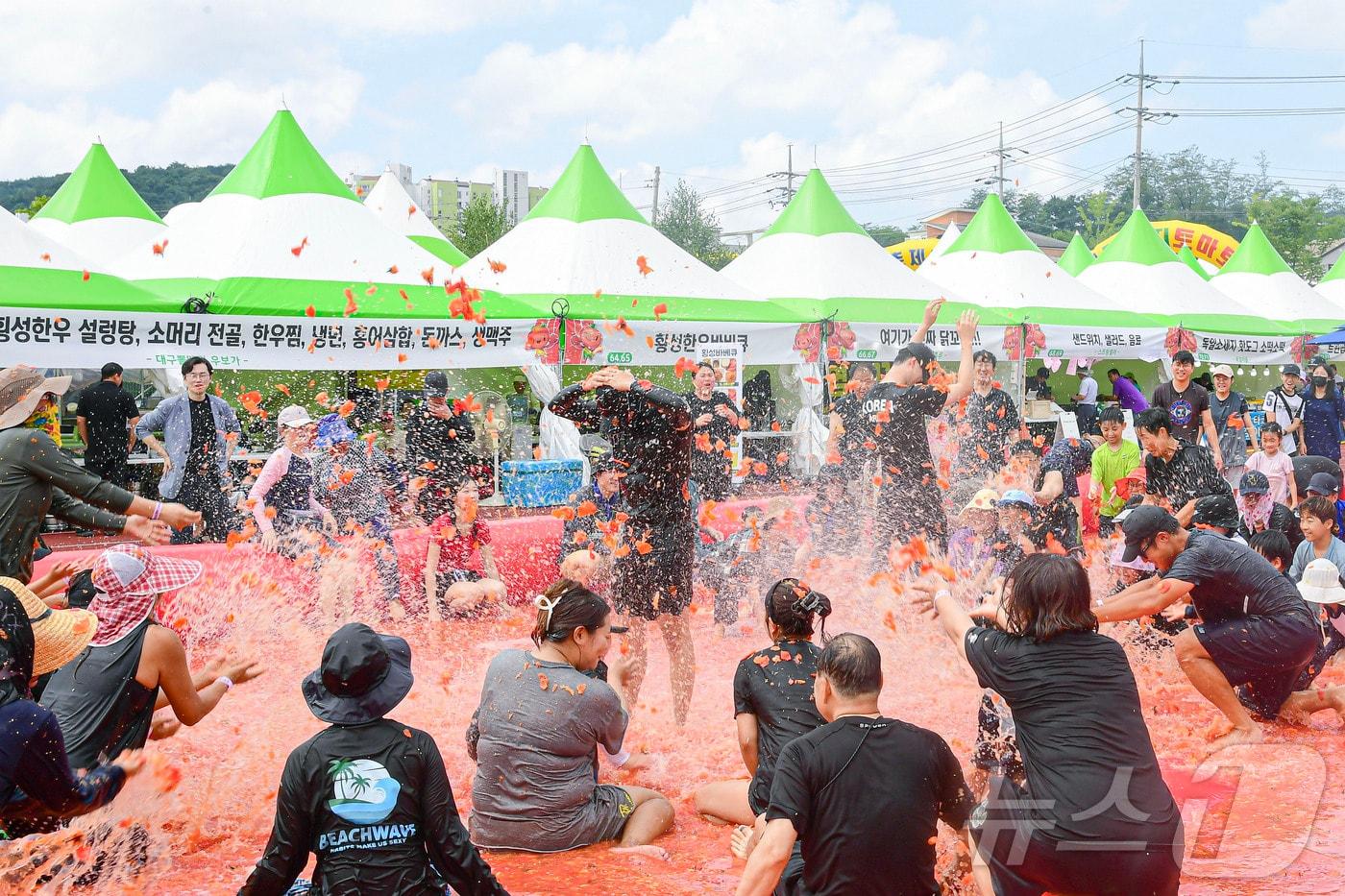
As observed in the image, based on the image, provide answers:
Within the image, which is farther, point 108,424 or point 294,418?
point 108,424

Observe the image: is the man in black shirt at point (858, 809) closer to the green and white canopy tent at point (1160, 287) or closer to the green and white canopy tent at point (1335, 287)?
the green and white canopy tent at point (1160, 287)

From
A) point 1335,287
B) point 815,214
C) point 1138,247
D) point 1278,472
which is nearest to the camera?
point 1278,472

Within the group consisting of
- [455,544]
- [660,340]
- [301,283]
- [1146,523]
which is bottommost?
[455,544]

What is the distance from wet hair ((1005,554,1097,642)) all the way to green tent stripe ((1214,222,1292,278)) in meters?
22.7

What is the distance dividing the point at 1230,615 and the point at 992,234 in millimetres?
13219

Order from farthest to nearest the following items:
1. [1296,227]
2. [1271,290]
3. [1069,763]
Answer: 1. [1296,227]
2. [1271,290]
3. [1069,763]

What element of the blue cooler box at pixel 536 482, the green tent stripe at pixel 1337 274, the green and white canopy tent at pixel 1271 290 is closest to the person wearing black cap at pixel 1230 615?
the blue cooler box at pixel 536 482

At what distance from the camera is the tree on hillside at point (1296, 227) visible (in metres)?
57.0

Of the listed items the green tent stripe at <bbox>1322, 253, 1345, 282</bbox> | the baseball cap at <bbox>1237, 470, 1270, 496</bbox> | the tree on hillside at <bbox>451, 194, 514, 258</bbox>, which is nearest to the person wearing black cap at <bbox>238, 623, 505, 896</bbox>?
the baseball cap at <bbox>1237, 470, 1270, 496</bbox>

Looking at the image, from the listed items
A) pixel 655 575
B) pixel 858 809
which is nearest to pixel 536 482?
pixel 655 575

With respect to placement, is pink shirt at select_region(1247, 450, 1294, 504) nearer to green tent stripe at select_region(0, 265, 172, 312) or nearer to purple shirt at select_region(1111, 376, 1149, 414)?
purple shirt at select_region(1111, 376, 1149, 414)

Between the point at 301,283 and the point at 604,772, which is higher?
the point at 301,283

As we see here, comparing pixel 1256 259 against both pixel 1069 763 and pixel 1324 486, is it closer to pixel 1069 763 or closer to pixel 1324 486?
pixel 1324 486

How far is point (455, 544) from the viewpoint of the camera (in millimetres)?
8039
